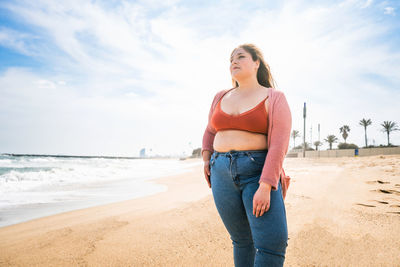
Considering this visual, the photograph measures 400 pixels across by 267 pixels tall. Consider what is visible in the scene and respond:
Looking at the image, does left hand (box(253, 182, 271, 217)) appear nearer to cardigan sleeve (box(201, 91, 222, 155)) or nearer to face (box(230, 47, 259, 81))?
cardigan sleeve (box(201, 91, 222, 155))

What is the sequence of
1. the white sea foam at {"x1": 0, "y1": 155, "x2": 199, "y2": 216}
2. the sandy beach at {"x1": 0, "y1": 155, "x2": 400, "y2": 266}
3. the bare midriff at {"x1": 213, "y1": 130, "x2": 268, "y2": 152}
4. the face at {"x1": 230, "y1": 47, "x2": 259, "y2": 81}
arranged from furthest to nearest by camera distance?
the white sea foam at {"x1": 0, "y1": 155, "x2": 199, "y2": 216}, the sandy beach at {"x1": 0, "y1": 155, "x2": 400, "y2": 266}, the face at {"x1": 230, "y1": 47, "x2": 259, "y2": 81}, the bare midriff at {"x1": 213, "y1": 130, "x2": 268, "y2": 152}

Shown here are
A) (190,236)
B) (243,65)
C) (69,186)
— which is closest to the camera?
(243,65)

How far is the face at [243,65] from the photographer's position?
5.90 ft

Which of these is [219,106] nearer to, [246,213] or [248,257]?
[246,213]

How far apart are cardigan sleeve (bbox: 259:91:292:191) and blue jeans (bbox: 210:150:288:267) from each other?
101mm

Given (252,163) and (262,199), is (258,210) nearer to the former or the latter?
(262,199)

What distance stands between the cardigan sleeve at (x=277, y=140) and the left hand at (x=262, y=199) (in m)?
0.03

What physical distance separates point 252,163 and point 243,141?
6.7 inches

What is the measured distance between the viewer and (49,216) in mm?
4562

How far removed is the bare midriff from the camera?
1.57m

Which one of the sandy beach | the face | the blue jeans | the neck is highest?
the face

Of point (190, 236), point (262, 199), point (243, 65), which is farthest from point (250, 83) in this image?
point (190, 236)

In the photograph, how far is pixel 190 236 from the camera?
10.1 feet

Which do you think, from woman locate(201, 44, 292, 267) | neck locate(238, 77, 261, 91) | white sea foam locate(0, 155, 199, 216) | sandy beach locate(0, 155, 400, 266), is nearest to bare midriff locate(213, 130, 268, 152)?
woman locate(201, 44, 292, 267)
